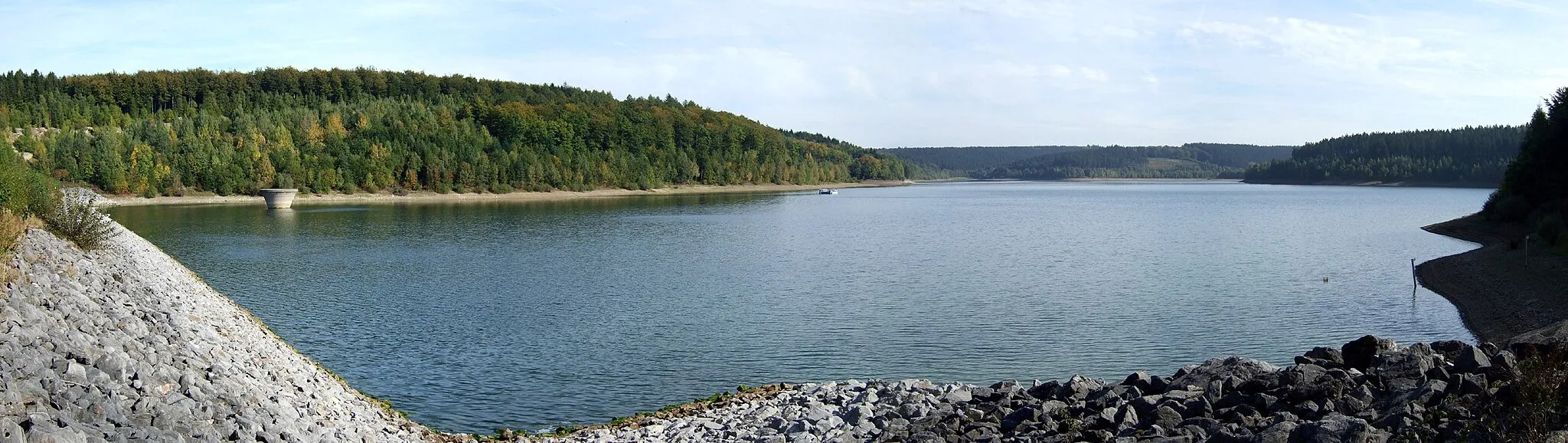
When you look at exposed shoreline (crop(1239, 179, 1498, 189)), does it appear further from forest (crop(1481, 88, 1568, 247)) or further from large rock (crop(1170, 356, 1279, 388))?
large rock (crop(1170, 356, 1279, 388))

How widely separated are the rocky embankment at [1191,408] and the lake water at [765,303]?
296 cm

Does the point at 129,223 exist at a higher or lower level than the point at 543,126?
lower

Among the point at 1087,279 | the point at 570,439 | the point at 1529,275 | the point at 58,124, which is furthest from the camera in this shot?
the point at 58,124

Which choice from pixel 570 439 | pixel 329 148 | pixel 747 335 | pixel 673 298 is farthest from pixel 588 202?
pixel 570 439

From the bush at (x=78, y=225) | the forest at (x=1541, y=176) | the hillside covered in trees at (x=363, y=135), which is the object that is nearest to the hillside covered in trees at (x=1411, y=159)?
the hillside covered in trees at (x=363, y=135)

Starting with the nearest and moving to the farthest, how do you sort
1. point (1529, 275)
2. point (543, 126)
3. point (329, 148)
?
point (1529, 275), point (329, 148), point (543, 126)

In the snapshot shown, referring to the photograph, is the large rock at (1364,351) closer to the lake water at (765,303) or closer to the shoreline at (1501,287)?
the lake water at (765,303)

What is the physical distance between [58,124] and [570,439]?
136m

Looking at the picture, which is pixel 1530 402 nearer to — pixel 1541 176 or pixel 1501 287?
pixel 1501 287

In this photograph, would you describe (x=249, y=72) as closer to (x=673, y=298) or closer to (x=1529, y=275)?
(x=673, y=298)

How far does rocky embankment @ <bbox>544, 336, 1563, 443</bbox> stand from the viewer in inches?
360

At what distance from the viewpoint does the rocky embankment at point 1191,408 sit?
9.13 m

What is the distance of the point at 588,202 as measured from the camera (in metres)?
98.5

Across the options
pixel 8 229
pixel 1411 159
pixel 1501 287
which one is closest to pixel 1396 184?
pixel 1411 159
